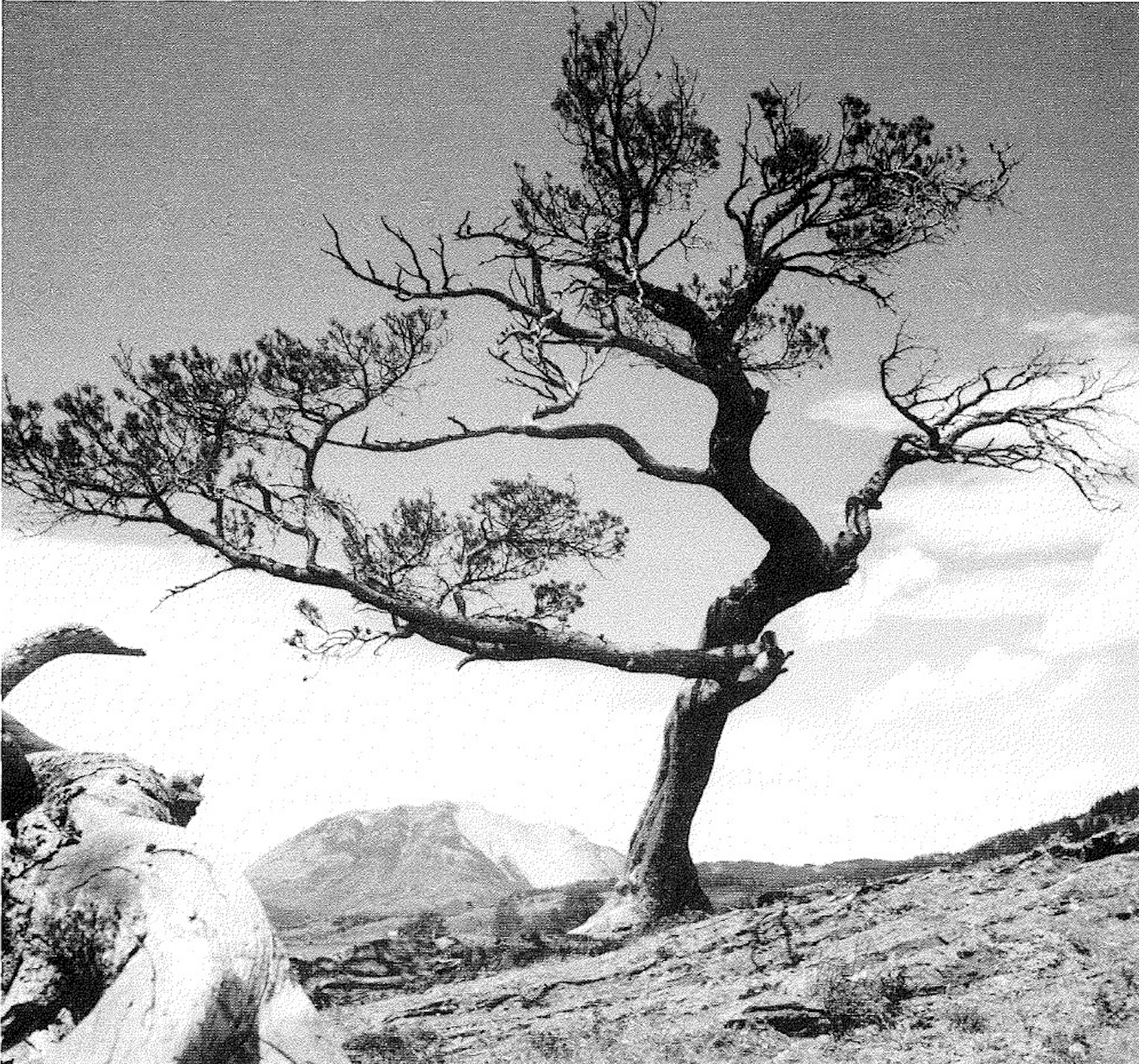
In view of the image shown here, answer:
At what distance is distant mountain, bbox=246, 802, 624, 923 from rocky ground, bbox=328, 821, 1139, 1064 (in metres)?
2.48

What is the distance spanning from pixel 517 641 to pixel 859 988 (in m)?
4.53

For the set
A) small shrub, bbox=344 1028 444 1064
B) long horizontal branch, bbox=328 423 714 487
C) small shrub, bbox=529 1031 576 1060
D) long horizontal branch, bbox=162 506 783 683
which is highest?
long horizontal branch, bbox=328 423 714 487

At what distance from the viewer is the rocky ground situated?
4.84 m

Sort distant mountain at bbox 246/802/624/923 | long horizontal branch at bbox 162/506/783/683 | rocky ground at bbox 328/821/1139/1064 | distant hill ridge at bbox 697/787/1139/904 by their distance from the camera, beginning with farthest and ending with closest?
A: 1. distant mountain at bbox 246/802/624/923
2. long horizontal branch at bbox 162/506/783/683
3. distant hill ridge at bbox 697/787/1139/904
4. rocky ground at bbox 328/821/1139/1064

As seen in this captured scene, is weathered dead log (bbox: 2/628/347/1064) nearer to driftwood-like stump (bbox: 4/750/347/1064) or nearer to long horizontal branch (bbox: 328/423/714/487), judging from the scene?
driftwood-like stump (bbox: 4/750/347/1064)

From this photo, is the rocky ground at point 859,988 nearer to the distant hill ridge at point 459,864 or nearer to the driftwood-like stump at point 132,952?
the distant hill ridge at point 459,864

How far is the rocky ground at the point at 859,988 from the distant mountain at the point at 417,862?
248 centimetres

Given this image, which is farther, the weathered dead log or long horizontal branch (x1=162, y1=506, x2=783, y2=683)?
long horizontal branch (x1=162, y1=506, x2=783, y2=683)

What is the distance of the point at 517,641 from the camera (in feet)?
30.0

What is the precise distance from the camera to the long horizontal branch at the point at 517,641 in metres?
Answer: 9.01

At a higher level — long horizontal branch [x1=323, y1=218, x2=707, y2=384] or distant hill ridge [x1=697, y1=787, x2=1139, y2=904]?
long horizontal branch [x1=323, y1=218, x2=707, y2=384]

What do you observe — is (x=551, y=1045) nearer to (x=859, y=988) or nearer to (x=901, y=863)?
(x=859, y=988)

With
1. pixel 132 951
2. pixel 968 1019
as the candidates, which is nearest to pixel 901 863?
pixel 968 1019

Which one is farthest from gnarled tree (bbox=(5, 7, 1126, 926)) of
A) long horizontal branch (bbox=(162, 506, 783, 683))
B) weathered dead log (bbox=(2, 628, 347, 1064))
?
weathered dead log (bbox=(2, 628, 347, 1064))
